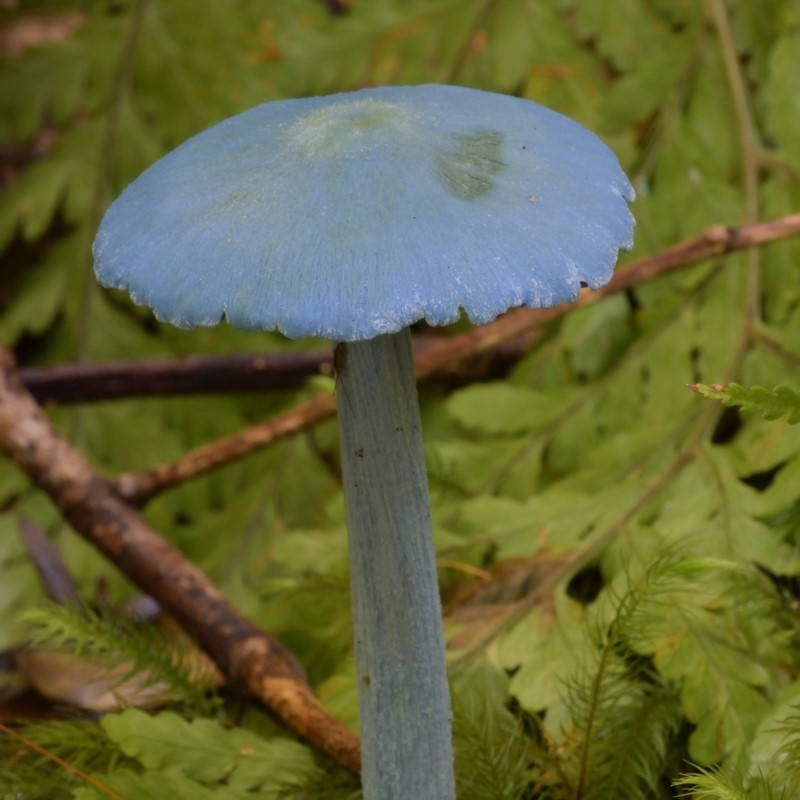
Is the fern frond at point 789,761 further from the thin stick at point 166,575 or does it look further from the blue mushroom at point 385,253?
the thin stick at point 166,575

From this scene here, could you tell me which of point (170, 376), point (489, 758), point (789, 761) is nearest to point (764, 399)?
point (789, 761)

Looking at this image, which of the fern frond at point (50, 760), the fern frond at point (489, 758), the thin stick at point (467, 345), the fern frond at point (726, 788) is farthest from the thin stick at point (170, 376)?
the fern frond at point (726, 788)

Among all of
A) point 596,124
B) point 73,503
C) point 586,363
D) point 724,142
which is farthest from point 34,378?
point 724,142

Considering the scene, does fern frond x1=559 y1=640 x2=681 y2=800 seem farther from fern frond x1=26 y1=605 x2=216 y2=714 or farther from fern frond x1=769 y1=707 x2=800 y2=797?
fern frond x1=26 y1=605 x2=216 y2=714

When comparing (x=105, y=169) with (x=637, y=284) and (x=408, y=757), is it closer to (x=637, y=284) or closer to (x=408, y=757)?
(x=637, y=284)

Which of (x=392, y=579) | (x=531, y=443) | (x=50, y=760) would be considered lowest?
(x=50, y=760)

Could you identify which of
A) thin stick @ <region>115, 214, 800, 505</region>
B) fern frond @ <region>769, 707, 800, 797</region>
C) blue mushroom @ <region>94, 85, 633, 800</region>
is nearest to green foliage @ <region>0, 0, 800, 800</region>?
fern frond @ <region>769, 707, 800, 797</region>

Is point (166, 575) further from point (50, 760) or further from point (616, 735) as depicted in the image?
point (616, 735)
